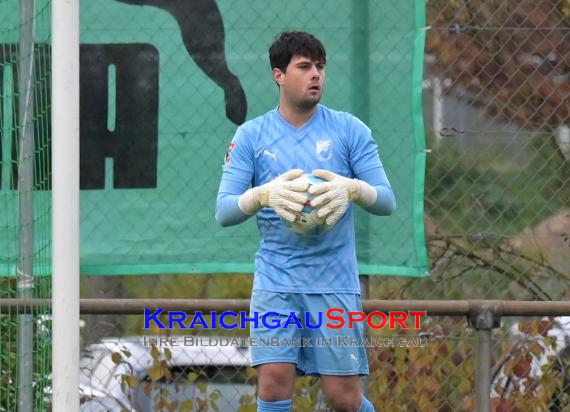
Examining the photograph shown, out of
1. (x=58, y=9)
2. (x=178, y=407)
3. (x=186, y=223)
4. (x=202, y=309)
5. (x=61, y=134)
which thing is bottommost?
(x=178, y=407)

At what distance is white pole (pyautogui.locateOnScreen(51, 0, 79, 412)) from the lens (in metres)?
4.82

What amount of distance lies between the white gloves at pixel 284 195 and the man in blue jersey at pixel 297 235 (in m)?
0.16

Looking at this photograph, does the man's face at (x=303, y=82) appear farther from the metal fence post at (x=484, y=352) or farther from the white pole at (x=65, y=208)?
the metal fence post at (x=484, y=352)

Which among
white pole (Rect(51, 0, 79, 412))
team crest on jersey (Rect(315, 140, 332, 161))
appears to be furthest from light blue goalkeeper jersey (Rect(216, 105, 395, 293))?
white pole (Rect(51, 0, 79, 412))

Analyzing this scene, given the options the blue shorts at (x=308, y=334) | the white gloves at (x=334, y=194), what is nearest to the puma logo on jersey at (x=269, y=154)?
the white gloves at (x=334, y=194)

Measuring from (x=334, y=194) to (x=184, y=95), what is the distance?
1.79m

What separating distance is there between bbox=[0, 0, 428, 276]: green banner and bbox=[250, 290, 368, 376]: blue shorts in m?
1.25

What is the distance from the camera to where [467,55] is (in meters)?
6.75

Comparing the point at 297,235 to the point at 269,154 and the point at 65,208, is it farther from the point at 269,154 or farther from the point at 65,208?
the point at 65,208

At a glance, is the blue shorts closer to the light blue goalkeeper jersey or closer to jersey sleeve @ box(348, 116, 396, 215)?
the light blue goalkeeper jersey

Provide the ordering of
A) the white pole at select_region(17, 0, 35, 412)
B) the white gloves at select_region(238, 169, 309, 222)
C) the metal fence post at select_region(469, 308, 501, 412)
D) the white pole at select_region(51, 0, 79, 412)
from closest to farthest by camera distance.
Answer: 1. the white pole at select_region(51, 0, 79, 412)
2. the white gloves at select_region(238, 169, 309, 222)
3. the white pole at select_region(17, 0, 35, 412)
4. the metal fence post at select_region(469, 308, 501, 412)

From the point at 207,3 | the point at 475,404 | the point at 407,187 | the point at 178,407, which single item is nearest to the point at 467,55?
the point at 407,187

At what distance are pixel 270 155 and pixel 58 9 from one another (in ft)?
3.52

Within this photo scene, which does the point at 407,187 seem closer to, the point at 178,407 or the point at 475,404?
the point at 475,404
